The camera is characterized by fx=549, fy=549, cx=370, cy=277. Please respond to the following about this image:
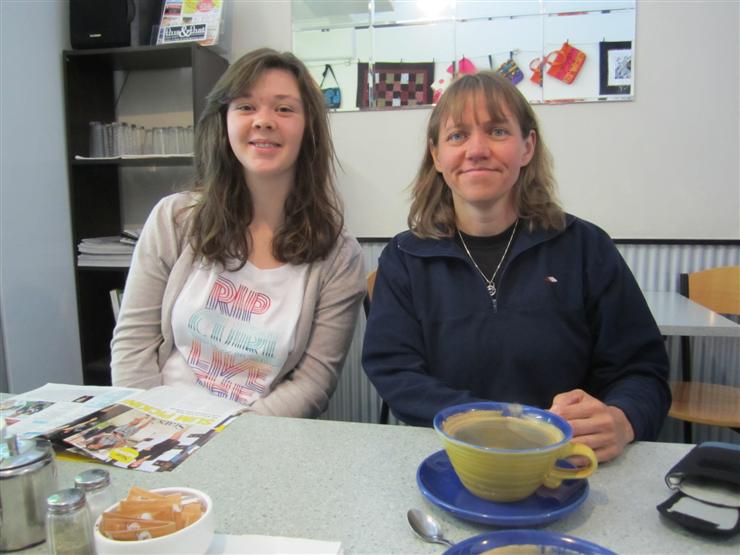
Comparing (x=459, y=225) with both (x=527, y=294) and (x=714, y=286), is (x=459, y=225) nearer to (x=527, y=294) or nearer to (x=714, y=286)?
(x=527, y=294)

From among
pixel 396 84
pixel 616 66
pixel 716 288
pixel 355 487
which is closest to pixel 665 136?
pixel 616 66

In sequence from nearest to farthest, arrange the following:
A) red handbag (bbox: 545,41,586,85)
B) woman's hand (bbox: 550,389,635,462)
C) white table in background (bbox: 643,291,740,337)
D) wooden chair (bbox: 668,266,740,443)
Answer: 1. woman's hand (bbox: 550,389,635,462)
2. white table in background (bbox: 643,291,740,337)
3. wooden chair (bbox: 668,266,740,443)
4. red handbag (bbox: 545,41,586,85)

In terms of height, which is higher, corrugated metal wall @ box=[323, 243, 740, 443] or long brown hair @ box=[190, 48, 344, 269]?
long brown hair @ box=[190, 48, 344, 269]

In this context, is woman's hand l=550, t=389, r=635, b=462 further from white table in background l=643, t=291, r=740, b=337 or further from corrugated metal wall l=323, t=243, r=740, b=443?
corrugated metal wall l=323, t=243, r=740, b=443

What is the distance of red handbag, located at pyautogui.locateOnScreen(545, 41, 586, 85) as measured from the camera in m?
2.34

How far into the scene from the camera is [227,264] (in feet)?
4.28

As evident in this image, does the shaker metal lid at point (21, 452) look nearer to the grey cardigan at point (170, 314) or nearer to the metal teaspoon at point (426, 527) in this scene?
the metal teaspoon at point (426, 527)

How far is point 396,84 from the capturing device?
253cm

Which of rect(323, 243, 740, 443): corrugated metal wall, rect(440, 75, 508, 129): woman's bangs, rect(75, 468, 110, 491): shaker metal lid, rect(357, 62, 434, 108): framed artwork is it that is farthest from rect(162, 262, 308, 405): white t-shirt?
rect(357, 62, 434, 108): framed artwork

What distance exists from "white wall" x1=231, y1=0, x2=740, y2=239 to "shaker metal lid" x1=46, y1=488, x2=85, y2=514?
1.99 meters

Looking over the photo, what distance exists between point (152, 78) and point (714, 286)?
8.95 feet

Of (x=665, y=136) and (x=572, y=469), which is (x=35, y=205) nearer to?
(x=572, y=469)

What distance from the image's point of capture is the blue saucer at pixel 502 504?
582mm

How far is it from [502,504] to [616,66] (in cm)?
225
